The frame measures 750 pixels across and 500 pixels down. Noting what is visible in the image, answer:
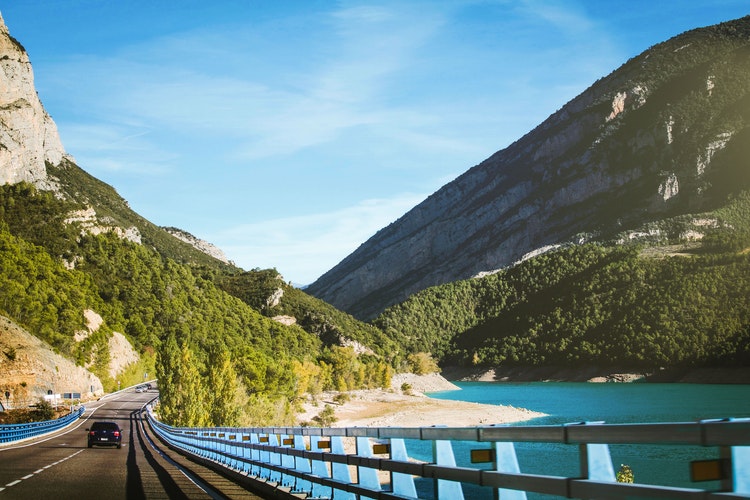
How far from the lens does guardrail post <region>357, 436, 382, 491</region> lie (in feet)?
33.6

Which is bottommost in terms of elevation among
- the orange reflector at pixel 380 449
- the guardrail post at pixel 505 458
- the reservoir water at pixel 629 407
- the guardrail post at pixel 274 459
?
the reservoir water at pixel 629 407

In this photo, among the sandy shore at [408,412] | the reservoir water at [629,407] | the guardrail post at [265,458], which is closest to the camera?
the guardrail post at [265,458]

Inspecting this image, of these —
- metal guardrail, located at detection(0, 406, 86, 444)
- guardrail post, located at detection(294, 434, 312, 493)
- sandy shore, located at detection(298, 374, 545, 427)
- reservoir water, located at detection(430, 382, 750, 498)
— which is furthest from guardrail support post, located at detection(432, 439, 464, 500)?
sandy shore, located at detection(298, 374, 545, 427)

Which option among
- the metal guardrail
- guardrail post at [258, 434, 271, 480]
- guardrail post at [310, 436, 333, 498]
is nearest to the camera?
guardrail post at [310, 436, 333, 498]

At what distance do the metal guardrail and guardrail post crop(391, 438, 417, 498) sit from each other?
1415 inches

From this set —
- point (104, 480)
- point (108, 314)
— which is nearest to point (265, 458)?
point (104, 480)

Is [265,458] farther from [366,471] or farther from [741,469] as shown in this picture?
[741,469]

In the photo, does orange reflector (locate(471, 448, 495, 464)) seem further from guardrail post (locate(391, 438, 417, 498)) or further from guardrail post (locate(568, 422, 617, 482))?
guardrail post (locate(391, 438, 417, 498))

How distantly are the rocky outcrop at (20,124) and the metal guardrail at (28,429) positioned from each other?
11835cm

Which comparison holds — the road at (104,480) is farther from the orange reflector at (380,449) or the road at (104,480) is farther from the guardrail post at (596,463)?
the guardrail post at (596,463)

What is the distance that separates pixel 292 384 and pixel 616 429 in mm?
113145

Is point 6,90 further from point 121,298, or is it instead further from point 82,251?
point 121,298

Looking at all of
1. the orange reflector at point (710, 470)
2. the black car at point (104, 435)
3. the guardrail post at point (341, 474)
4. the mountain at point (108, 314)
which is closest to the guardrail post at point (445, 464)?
the orange reflector at point (710, 470)

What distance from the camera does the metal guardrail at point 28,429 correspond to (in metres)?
41.1
